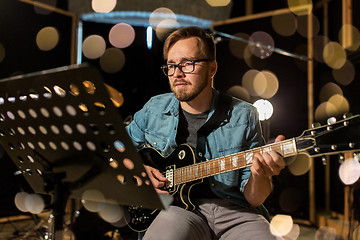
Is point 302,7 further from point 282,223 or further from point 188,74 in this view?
point 188,74

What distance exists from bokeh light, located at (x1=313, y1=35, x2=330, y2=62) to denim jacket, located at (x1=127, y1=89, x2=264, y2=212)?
9.08 ft

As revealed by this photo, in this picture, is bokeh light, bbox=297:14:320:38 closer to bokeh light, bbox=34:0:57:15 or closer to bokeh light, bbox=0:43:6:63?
bokeh light, bbox=34:0:57:15

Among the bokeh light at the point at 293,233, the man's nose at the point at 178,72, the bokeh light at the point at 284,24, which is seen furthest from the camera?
the bokeh light at the point at 284,24

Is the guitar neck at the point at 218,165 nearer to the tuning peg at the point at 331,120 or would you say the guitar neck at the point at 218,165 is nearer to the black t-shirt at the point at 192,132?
the black t-shirt at the point at 192,132

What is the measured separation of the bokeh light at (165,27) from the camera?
13.9ft

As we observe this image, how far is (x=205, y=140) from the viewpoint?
1803 millimetres

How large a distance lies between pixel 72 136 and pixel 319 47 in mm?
3847

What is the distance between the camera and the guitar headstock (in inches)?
52.1

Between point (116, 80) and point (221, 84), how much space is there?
1.33 metres

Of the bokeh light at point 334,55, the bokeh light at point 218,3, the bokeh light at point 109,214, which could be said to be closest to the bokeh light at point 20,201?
the bokeh light at point 109,214

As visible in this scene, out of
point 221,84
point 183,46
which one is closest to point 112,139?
point 183,46

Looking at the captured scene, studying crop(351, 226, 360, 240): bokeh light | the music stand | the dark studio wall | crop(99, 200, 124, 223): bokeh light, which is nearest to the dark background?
the dark studio wall

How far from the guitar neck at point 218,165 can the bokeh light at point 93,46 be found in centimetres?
318

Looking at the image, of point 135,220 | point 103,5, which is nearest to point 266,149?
point 135,220
